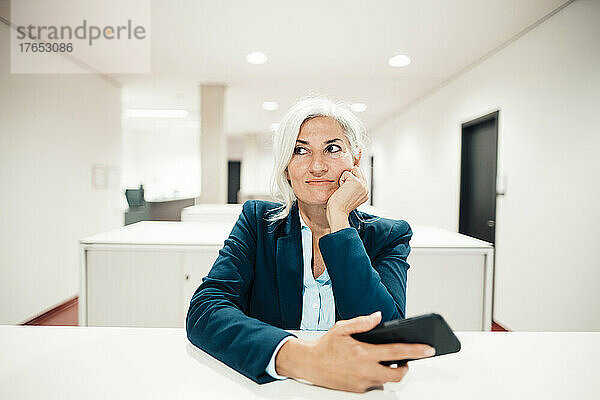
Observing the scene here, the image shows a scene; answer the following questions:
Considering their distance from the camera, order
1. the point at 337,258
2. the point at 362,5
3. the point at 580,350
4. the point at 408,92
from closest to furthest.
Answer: the point at 580,350
the point at 337,258
the point at 362,5
the point at 408,92

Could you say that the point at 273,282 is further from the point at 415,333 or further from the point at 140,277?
the point at 140,277

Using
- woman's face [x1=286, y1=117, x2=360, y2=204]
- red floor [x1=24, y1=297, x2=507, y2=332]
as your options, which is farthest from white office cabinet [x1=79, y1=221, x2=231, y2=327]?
red floor [x1=24, y1=297, x2=507, y2=332]

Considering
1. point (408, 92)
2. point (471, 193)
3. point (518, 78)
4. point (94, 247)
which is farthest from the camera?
point (408, 92)

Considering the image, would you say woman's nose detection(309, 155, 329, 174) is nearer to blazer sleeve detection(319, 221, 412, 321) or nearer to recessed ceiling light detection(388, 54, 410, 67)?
blazer sleeve detection(319, 221, 412, 321)

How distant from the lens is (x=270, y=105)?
6.65 meters

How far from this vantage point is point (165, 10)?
293 cm

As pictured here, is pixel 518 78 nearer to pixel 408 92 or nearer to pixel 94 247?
pixel 408 92

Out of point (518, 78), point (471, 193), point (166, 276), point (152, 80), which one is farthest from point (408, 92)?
point (166, 276)

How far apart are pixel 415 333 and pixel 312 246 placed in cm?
61

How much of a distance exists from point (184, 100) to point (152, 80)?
1.35 m

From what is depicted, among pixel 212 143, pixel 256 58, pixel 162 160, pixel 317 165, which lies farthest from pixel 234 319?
pixel 162 160

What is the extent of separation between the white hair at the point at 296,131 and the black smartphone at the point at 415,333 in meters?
→ 0.60

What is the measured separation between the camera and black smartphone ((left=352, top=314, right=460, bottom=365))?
623 millimetres

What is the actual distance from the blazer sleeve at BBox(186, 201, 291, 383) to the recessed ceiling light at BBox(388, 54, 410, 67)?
10.7 feet
